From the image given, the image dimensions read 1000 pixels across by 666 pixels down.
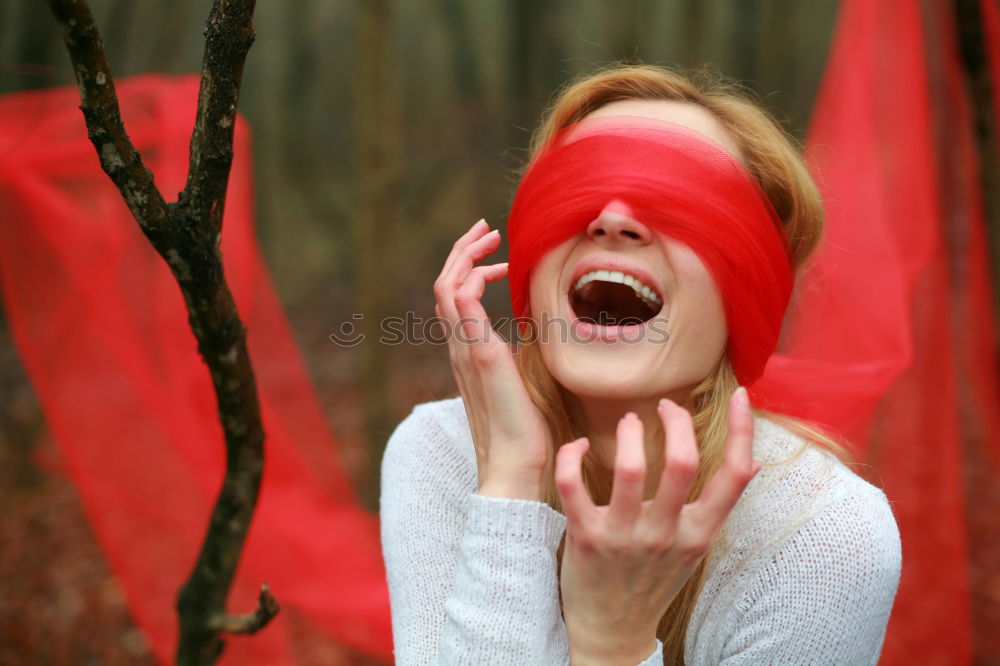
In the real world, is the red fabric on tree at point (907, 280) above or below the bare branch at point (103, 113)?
below

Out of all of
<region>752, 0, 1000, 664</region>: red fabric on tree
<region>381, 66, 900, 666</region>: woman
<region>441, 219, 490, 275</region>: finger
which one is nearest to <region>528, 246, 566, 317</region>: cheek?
<region>381, 66, 900, 666</region>: woman

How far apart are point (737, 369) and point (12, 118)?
206 centimetres

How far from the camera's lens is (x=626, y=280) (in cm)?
133

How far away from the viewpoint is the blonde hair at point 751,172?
4.67 ft

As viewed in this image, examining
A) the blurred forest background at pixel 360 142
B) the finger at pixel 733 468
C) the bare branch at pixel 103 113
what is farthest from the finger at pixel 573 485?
the blurred forest background at pixel 360 142

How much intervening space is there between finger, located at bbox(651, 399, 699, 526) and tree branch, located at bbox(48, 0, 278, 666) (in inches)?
29.5

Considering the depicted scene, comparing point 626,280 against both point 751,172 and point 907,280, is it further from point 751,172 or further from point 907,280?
point 907,280

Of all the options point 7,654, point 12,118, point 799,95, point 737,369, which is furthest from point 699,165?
point 799,95

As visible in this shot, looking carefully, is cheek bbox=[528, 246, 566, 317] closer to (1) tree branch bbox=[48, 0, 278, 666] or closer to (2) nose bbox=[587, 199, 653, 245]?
(2) nose bbox=[587, 199, 653, 245]

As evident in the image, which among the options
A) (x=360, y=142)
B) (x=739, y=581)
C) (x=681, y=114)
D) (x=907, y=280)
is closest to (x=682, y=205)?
(x=681, y=114)

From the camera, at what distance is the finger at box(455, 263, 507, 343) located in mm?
1325

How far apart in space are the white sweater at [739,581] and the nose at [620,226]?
1.43ft

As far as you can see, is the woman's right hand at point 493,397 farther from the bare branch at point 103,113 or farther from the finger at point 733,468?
the bare branch at point 103,113

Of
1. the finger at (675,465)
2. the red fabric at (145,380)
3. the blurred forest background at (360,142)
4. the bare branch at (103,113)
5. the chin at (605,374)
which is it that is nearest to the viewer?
the finger at (675,465)
